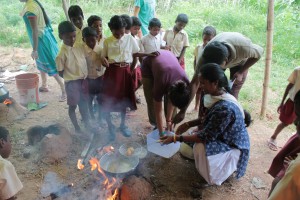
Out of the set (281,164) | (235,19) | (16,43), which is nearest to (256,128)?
(281,164)

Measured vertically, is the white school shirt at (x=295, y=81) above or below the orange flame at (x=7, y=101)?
above

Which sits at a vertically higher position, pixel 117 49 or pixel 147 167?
pixel 117 49

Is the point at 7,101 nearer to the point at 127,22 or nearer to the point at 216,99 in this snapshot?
the point at 127,22

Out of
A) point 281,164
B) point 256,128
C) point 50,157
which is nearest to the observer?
point 281,164

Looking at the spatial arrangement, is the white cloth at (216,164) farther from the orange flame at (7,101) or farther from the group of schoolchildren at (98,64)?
the orange flame at (7,101)

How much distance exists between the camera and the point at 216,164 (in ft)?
8.47

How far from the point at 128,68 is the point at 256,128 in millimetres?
2304

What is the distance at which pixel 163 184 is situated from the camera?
288cm

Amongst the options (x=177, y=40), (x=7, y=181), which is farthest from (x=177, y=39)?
(x=7, y=181)

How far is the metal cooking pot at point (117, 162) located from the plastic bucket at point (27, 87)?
2271 mm

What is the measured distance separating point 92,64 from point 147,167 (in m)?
1.61

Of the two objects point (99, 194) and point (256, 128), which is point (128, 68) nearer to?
point (99, 194)

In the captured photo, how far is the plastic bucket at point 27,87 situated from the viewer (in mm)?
4328

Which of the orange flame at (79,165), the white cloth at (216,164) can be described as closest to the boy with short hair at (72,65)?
the orange flame at (79,165)
